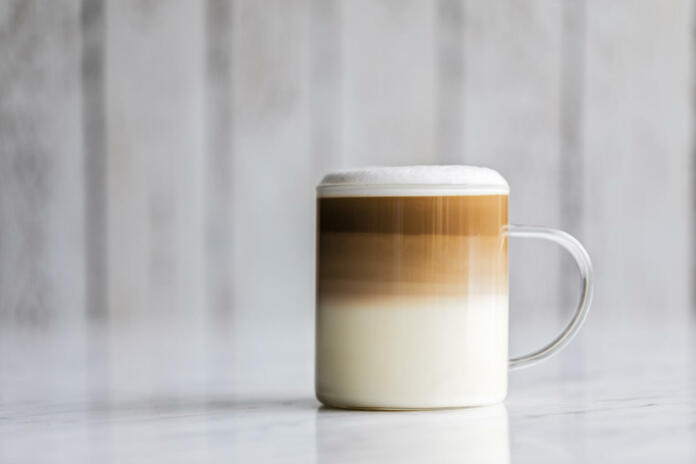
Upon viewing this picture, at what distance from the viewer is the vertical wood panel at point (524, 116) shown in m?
1.13

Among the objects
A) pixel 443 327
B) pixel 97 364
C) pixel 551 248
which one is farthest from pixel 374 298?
pixel 551 248

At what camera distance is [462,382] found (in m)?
0.48

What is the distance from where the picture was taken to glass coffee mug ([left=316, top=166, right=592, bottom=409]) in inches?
18.6

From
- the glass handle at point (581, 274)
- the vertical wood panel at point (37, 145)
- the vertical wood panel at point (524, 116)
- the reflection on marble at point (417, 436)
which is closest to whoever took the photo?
the reflection on marble at point (417, 436)

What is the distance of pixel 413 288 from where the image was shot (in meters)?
0.47

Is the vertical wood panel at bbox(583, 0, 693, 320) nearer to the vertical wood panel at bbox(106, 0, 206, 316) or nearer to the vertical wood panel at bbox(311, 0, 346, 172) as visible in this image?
the vertical wood panel at bbox(311, 0, 346, 172)

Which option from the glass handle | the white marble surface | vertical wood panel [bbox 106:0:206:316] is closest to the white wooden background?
vertical wood panel [bbox 106:0:206:316]

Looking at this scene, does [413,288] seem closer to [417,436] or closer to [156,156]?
[417,436]

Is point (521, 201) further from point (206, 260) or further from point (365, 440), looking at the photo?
point (365, 440)

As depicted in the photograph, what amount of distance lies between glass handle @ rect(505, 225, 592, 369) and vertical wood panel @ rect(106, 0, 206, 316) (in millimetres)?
596

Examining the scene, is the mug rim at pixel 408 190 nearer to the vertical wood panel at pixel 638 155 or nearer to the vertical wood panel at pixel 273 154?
the vertical wood panel at pixel 273 154

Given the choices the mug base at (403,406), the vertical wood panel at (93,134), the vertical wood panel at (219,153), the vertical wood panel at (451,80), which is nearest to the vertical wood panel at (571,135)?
the vertical wood panel at (451,80)

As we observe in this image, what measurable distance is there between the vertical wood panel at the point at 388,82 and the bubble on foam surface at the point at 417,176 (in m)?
0.60

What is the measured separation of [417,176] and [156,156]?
0.63 m
